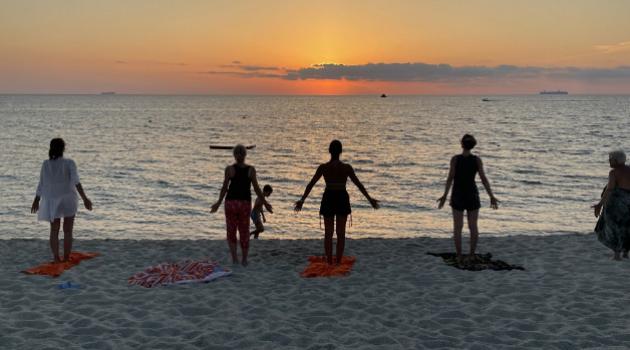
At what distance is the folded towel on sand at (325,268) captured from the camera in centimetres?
924

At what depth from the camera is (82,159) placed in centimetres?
4456

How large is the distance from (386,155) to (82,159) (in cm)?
2700

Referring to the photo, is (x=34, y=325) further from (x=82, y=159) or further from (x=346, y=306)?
(x=82, y=159)

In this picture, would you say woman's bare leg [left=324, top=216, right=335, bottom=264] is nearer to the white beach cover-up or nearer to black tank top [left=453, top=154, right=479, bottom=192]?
black tank top [left=453, top=154, right=479, bottom=192]

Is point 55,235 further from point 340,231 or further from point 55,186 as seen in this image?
point 340,231

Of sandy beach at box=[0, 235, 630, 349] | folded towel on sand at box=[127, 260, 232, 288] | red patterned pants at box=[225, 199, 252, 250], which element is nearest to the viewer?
sandy beach at box=[0, 235, 630, 349]

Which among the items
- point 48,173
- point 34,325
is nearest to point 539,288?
point 34,325

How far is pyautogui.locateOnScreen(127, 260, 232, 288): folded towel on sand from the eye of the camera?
8.71 meters

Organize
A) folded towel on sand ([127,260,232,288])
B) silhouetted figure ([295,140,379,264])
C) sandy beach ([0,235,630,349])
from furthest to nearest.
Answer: silhouetted figure ([295,140,379,264])
folded towel on sand ([127,260,232,288])
sandy beach ([0,235,630,349])

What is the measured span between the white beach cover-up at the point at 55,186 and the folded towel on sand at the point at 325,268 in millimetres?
4289

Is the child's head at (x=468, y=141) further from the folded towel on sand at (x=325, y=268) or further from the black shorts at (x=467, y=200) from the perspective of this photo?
the folded towel on sand at (x=325, y=268)

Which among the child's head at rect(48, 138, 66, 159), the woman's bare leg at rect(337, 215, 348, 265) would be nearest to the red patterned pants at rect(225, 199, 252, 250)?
the woman's bare leg at rect(337, 215, 348, 265)

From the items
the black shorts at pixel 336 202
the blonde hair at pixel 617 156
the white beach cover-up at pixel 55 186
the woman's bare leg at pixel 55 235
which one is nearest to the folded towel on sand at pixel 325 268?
the black shorts at pixel 336 202

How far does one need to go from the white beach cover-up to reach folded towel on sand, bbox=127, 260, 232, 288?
1.74 metres
